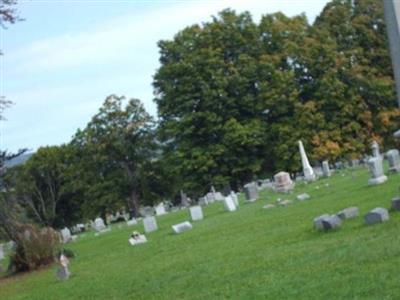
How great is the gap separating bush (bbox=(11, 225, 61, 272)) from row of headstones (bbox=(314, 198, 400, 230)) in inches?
433

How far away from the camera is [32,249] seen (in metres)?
21.3

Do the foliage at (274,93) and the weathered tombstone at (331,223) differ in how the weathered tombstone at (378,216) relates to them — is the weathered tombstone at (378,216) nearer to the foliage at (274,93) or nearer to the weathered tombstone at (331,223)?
the weathered tombstone at (331,223)

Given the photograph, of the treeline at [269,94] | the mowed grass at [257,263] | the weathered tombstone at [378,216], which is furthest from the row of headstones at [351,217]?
the treeline at [269,94]

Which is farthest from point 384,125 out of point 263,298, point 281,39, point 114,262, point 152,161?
point 263,298

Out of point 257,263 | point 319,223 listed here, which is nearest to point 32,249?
point 319,223

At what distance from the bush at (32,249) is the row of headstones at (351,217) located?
36.0ft

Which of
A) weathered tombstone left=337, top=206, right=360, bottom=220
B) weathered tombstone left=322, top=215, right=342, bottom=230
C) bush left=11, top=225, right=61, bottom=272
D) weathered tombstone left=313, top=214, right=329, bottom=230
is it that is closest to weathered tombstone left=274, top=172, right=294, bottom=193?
bush left=11, top=225, right=61, bottom=272

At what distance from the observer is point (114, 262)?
1745 cm

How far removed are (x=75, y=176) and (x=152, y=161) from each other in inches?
308

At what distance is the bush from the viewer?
21.3m

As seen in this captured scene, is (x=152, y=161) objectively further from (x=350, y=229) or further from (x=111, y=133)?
(x=350, y=229)

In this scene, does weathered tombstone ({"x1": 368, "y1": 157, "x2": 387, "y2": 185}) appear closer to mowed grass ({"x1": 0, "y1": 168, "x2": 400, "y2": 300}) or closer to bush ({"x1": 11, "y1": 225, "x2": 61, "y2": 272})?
mowed grass ({"x1": 0, "y1": 168, "x2": 400, "y2": 300})

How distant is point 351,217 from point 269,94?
1217 inches

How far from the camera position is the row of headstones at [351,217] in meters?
12.0
